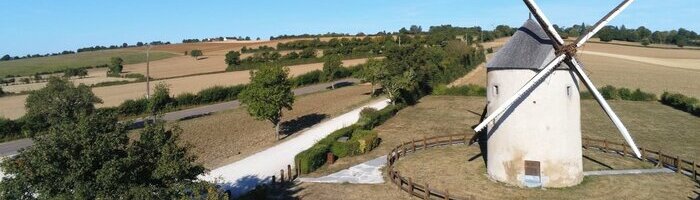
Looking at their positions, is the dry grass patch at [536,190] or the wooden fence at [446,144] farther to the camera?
the wooden fence at [446,144]

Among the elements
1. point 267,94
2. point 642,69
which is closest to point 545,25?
point 267,94

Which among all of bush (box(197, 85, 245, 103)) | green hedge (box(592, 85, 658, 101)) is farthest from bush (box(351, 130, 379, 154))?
green hedge (box(592, 85, 658, 101))

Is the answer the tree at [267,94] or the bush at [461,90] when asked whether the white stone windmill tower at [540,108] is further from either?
the bush at [461,90]

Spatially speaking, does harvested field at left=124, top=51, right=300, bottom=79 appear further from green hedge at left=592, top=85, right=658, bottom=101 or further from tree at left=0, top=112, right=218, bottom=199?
tree at left=0, top=112, right=218, bottom=199

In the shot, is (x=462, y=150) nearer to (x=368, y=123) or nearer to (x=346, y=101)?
(x=368, y=123)

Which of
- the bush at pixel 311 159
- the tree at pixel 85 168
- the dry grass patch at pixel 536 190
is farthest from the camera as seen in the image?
the bush at pixel 311 159

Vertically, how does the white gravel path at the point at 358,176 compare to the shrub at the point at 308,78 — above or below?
below

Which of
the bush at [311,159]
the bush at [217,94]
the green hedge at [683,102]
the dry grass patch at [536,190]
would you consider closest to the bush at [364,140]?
the bush at [311,159]
